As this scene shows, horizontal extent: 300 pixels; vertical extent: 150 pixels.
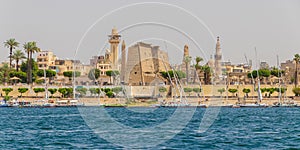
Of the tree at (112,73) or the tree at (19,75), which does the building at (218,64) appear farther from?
the tree at (19,75)

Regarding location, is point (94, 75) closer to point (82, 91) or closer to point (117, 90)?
point (117, 90)

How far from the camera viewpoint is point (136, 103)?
369ft

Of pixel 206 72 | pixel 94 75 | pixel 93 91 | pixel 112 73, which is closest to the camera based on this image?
pixel 93 91

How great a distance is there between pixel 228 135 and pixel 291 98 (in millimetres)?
81275

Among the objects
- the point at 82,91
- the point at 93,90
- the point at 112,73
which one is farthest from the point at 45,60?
the point at 82,91

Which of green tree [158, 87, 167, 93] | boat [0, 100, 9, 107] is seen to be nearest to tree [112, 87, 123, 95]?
green tree [158, 87, 167, 93]

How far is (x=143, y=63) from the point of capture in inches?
5782

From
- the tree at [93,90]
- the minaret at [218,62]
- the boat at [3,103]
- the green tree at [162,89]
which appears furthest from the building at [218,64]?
the boat at [3,103]

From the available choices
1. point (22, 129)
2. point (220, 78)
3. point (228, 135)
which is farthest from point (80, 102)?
point (228, 135)

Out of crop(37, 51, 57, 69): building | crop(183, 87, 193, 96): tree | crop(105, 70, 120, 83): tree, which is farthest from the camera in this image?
crop(37, 51, 57, 69): building

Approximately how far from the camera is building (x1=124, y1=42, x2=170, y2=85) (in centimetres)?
14362

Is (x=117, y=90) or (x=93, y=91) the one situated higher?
(x=117, y=90)

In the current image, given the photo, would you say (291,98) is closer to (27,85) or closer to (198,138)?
(27,85)

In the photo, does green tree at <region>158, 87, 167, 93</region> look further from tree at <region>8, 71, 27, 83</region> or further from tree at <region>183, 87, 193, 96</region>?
tree at <region>8, 71, 27, 83</region>
